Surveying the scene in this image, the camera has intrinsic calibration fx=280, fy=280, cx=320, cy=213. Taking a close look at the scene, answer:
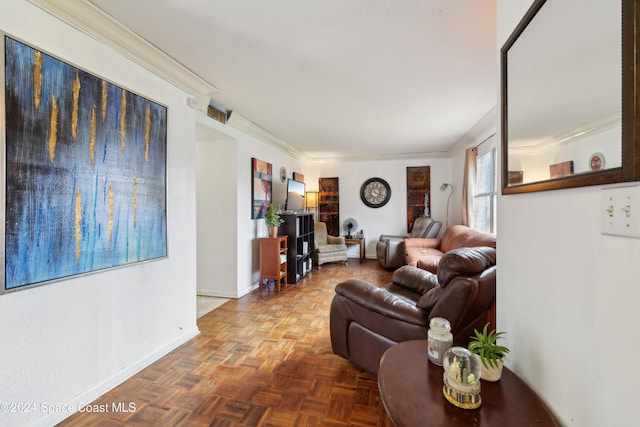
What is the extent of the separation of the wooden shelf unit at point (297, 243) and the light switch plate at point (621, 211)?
382 cm

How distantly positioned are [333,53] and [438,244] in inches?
154

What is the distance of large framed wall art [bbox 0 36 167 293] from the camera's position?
1364 millimetres

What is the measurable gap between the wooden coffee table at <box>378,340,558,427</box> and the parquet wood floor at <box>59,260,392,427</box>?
2.43 ft

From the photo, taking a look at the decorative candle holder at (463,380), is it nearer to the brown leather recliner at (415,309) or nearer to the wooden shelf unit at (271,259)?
the brown leather recliner at (415,309)

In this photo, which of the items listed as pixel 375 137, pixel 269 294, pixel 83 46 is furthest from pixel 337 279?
pixel 83 46

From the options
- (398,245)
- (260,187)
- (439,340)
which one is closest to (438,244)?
(398,245)

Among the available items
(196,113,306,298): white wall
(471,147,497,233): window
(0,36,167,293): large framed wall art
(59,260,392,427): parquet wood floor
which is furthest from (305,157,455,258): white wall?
(0,36,167,293): large framed wall art

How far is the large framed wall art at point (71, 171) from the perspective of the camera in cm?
136

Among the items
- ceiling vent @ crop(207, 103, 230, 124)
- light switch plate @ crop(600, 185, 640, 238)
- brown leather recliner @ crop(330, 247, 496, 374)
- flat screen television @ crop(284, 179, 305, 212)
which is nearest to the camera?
light switch plate @ crop(600, 185, 640, 238)

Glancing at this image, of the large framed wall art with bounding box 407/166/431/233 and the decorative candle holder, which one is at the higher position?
the large framed wall art with bounding box 407/166/431/233

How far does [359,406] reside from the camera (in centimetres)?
167

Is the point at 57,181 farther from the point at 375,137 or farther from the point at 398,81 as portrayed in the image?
the point at 375,137

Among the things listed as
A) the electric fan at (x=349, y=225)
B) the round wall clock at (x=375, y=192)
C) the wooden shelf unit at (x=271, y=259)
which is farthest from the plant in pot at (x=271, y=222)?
the round wall clock at (x=375, y=192)

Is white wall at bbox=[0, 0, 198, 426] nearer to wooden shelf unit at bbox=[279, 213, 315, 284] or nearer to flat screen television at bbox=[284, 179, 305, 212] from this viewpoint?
wooden shelf unit at bbox=[279, 213, 315, 284]
